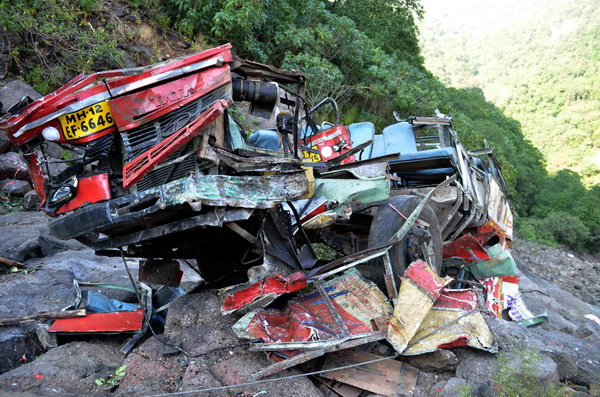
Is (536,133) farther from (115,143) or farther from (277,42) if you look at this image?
(115,143)

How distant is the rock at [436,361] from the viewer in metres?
3.88

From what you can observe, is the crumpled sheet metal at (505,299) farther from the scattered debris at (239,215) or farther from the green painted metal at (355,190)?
the green painted metal at (355,190)

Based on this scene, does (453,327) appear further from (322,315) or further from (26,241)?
(26,241)

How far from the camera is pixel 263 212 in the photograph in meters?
3.81

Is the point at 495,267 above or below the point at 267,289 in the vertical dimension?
below

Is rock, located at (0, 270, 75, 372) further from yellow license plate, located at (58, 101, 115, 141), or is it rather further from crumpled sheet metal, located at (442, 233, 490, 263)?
crumpled sheet metal, located at (442, 233, 490, 263)

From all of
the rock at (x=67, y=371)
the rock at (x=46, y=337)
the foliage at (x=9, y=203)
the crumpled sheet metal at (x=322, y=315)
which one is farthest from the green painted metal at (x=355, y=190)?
the foliage at (x=9, y=203)

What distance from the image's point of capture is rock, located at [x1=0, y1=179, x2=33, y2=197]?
8008 mm

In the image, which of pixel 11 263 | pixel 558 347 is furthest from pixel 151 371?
pixel 558 347

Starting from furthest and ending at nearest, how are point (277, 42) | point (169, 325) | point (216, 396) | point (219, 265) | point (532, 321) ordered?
point (277, 42), point (532, 321), point (219, 265), point (169, 325), point (216, 396)

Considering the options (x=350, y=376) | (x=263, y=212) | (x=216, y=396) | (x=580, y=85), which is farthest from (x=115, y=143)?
(x=580, y=85)

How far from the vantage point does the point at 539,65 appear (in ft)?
177

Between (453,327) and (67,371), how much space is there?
3328 mm

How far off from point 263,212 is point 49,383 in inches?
81.7
